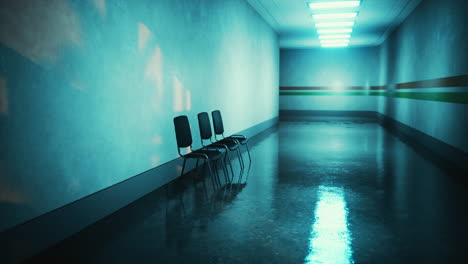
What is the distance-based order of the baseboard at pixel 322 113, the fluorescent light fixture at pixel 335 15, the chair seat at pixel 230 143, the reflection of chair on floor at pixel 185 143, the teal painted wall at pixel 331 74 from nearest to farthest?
the reflection of chair on floor at pixel 185 143 → the chair seat at pixel 230 143 → the fluorescent light fixture at pixel 335 15 → the teal painted wall at pixel 331 74 → the baseboard at pixel 322 113

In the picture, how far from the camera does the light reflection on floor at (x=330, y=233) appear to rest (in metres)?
2.70

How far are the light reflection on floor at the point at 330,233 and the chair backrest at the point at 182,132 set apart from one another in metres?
1.71

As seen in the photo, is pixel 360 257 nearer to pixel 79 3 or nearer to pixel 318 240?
pixel 318 240

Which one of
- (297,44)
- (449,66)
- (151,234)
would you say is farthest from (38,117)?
(297,44)

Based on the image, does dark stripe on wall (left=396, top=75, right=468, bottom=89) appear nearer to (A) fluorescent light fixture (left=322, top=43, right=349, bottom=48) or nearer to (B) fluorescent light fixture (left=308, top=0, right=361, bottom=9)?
(B) fluorescent light fixture (left=308, top=0, right=361, bottom=9)

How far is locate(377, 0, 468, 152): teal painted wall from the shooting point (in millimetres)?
6109

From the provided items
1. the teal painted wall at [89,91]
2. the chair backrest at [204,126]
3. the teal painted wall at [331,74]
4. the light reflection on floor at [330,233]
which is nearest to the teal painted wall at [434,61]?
the light reflection on floor at [330,233]

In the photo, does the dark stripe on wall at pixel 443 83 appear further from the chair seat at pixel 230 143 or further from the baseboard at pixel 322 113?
the baseboard at pixel 322 113

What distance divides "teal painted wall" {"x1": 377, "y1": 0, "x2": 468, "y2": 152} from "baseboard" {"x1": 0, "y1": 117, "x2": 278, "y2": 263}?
4757mm

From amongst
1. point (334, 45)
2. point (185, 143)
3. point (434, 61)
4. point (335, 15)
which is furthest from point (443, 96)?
point (334, 45)

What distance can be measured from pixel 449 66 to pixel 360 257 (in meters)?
5.36

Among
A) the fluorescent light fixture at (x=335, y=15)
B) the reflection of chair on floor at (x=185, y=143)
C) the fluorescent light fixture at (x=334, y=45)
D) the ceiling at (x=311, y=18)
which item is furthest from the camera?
the fluorescent light fixture at (x=334, y=45)

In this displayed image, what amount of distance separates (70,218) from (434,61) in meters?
7.39

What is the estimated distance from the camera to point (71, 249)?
2834 millimetres
